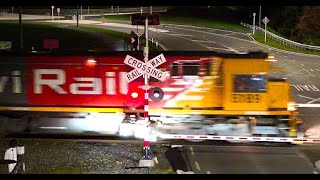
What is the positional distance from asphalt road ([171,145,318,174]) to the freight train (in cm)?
117

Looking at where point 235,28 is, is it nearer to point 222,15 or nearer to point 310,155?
point 222,15

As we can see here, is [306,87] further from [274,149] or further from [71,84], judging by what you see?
[71,84]

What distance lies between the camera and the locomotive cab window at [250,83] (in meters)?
19.9

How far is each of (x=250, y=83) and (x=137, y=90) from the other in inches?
175

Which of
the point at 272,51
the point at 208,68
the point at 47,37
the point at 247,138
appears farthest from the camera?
the point at 47,37

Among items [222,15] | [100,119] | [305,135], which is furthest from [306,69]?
[222,15]

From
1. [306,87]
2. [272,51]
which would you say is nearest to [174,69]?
[306,87]

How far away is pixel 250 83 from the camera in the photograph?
783 inches

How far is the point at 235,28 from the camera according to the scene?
222 ft

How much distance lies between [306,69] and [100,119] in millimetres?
24083

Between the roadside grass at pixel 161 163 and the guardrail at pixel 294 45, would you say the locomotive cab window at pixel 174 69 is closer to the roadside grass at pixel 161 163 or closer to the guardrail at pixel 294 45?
the roadside grass at pixel 161 163

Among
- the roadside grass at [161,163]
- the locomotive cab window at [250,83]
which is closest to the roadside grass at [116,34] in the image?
the locomotive cab window at [250,83]

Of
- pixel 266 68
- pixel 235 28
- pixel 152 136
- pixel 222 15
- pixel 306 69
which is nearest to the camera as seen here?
pixel 152 136

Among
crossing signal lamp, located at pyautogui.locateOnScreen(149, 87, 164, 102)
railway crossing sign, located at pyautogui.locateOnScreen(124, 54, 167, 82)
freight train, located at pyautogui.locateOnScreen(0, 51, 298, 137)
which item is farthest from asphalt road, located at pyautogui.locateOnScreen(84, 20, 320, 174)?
railway crossing sign, located at pyautogui.locateOnScreen(124, 54, 167, 82)
